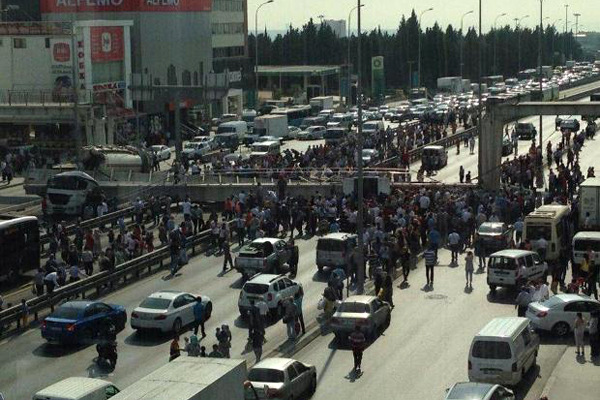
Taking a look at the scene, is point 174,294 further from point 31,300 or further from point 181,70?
point 181,70

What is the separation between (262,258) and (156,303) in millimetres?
6654

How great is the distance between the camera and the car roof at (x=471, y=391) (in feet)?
68.5

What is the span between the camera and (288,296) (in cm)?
3141

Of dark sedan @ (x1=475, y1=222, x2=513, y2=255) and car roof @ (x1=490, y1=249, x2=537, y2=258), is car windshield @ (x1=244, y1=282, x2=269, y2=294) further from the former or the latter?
dark sedan @ (x1=475, y1=222, x2=513, y2=255)

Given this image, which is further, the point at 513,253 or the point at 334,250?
Answer: the point at 334,250

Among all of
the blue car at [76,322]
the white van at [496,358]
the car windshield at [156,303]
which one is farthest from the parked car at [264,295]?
the white van at [496,358]

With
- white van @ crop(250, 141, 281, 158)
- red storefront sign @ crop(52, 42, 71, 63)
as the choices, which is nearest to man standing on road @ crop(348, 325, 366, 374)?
white van @ crop(250, 141, 281, 158)

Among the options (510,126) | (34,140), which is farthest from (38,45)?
(510,126)

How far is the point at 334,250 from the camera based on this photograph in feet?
120

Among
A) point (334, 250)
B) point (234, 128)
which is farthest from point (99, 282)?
point (234, 128)

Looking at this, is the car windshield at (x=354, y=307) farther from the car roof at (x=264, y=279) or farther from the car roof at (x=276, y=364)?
the car roof at (x=276, y=364)

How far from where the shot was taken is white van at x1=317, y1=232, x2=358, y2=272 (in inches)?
1433

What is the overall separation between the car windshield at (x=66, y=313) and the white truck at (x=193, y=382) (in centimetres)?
977

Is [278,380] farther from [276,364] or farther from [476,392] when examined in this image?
[476,392]
